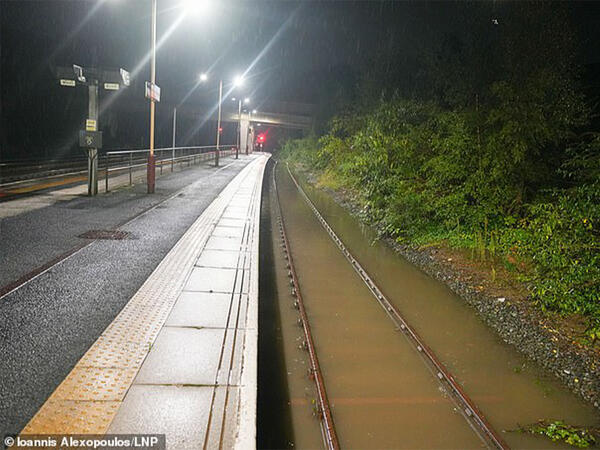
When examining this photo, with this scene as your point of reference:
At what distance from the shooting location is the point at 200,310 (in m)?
6.70

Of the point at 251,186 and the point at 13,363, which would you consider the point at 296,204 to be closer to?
the point at 251,186

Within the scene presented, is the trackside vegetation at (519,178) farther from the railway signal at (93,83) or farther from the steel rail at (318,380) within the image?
the railway signal at (93,83)

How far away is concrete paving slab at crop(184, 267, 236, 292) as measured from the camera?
7.66 m

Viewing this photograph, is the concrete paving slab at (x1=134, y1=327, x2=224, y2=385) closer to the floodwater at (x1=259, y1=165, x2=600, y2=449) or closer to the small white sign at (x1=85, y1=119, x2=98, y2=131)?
the floodwater at (x1=259, y1=165, x2=600, y2=449)

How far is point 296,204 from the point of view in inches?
834

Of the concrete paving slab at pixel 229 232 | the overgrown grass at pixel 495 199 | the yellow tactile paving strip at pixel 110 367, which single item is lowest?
the yellow tactile paving strip at pixel 110 367

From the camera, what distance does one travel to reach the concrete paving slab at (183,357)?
15.8 ft

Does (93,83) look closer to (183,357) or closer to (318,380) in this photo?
(183,357)

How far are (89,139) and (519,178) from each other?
521 inches

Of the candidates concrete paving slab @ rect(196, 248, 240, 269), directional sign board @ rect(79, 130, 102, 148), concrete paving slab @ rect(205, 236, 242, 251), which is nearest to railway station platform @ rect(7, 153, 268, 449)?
concrete paving slab @ rect(196, 248, 240, 269)

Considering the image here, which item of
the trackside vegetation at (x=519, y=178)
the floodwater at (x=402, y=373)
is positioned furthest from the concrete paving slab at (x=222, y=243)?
the trackside vegetation at (x=519, y=178)

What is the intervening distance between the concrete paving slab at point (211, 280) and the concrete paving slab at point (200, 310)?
276mm

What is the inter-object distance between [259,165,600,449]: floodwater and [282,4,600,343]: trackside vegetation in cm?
151

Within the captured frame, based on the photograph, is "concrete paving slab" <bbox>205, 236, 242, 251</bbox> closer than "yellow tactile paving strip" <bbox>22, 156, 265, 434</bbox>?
No
